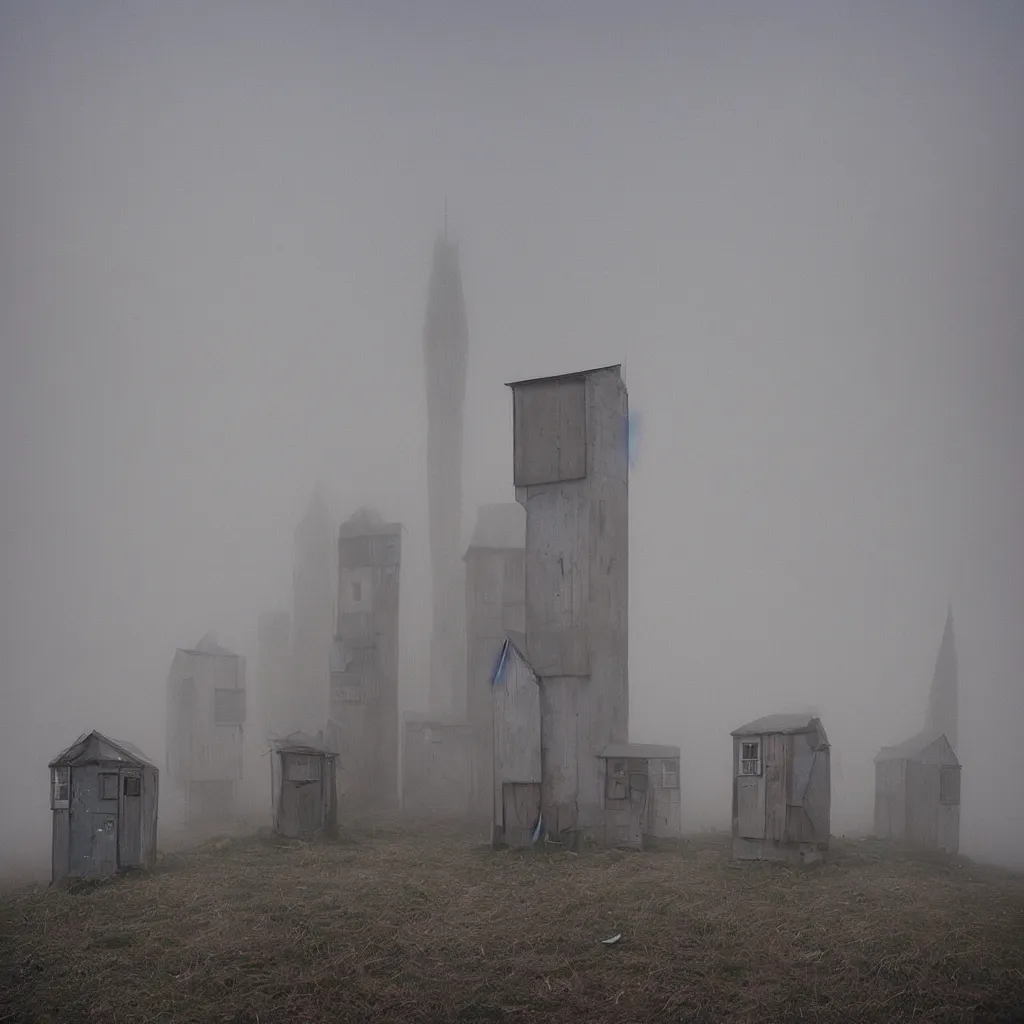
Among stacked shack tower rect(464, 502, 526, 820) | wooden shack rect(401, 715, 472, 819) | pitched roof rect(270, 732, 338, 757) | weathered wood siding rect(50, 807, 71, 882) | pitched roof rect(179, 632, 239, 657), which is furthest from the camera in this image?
pitched roof rect(179, 632, 239, 657)

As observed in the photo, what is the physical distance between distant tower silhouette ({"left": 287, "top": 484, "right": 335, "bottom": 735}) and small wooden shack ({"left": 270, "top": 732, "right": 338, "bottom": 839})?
2082 centimetres

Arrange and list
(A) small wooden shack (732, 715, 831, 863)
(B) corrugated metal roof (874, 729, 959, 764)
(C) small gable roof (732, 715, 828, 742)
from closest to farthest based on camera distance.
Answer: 1. (A) small wooden shack (732, 715, 831, 863)
2. (C) small gable roof (732, 715, 828, 742)
3. (B) corrugated metal roof (874, 729, 959, 764)

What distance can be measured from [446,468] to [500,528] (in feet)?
65.2

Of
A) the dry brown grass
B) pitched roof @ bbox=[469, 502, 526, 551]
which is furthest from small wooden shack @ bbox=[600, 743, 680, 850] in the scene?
pitched roof @ bbox=[469, 502, 526, 551]

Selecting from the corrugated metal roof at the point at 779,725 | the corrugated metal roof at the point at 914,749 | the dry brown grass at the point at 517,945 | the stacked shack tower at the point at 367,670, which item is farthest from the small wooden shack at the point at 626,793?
the stacked shack tower at the point at 367,670

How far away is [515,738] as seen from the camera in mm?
25250

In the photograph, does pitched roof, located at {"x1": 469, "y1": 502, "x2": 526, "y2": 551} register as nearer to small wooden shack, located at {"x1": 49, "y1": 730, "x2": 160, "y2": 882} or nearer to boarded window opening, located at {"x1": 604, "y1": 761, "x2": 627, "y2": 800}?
boarded window opening, located at {"x1": 604, "y1": 761, "x2": 627, "y2": 800}

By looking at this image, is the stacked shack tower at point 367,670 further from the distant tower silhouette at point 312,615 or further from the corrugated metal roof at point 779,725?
the corrugated metal roof at point 779,725

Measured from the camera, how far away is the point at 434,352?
221 feet

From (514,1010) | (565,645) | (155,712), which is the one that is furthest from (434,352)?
(514,1010)

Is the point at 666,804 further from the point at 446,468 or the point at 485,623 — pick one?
the point at 446,468

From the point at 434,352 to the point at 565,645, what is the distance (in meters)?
44.5

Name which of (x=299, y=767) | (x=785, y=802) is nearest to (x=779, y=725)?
(x=785, y=802)

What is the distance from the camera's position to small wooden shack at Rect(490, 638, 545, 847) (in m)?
24.8
